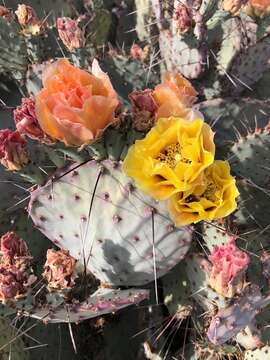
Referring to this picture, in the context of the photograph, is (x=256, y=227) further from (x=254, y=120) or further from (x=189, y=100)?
(x=189, y=100)

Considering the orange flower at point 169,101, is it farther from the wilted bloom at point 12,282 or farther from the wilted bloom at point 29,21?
the wilted bloom at point 29,21

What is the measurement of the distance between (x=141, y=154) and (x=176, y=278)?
0.57 metres

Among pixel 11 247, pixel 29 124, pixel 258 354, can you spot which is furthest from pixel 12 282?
pixel 258 354

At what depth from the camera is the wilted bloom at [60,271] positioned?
1419mm

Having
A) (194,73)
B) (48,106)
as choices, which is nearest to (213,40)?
(194,73)

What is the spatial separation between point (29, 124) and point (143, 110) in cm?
27

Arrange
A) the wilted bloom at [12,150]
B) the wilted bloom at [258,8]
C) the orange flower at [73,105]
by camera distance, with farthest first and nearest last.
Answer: the wilted bloom at [258,8]
the wilted bloom at [12,150]
the orange flower at [73,105]

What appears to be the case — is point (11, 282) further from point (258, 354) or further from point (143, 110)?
point (258, 354)

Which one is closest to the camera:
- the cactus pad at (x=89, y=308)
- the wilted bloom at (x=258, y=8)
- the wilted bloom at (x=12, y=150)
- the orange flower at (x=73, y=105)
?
the orange flower at (x=73, y=105)

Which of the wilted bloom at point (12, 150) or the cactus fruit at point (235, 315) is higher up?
the wilted bloom at point (12, 150)

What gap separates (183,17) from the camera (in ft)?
5.93

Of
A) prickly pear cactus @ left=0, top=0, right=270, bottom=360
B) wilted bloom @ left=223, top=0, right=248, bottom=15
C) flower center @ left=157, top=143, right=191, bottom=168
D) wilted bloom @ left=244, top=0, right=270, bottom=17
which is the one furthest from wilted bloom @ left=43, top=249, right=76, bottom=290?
wilted bloom @ left=244, top=0, right=270, bottom=17

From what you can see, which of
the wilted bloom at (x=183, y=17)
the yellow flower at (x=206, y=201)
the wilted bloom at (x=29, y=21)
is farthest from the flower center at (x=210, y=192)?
the wilted bloom at (x=29, y=21)

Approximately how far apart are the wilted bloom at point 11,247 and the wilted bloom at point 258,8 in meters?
1.10
